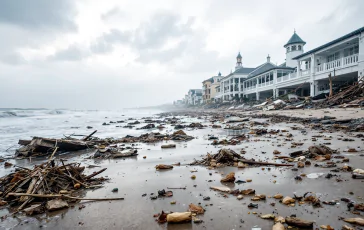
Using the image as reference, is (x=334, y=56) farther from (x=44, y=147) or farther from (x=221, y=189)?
(x=44, y=147)

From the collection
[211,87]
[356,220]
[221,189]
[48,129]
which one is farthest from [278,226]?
[211,87]

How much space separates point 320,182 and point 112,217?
3444mm

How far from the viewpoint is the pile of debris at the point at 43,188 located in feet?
→ 11.0

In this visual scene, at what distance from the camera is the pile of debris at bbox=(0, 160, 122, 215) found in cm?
334

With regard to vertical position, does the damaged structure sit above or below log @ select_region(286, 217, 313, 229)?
above

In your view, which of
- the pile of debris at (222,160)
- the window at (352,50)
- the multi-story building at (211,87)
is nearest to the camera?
the pile of debris at (222,160)

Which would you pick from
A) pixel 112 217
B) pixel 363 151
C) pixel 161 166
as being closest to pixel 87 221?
pixel 112 217

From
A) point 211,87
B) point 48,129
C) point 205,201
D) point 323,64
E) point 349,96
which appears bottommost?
point 48,129

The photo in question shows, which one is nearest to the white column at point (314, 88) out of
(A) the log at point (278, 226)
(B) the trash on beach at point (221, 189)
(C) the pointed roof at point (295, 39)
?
(C) the pointed roof at point (295, 39)

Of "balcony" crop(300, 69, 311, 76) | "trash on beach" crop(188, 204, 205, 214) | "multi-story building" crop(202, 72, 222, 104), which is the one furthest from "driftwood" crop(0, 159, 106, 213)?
"multi-story building" crop(202, 72, 222, 104)

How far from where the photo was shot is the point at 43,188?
3750 mm

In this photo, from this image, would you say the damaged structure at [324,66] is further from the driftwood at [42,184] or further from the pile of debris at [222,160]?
the driftwood at [42,184]

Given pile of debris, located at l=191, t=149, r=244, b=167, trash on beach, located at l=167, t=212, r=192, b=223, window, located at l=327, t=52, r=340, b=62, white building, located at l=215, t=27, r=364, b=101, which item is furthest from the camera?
window, located at l=327, t=52, r=340, b=62

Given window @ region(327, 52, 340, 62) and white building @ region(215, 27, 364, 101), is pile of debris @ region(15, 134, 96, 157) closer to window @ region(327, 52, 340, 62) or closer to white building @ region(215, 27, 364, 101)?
white building @ region(215, 27, 364, 101)
